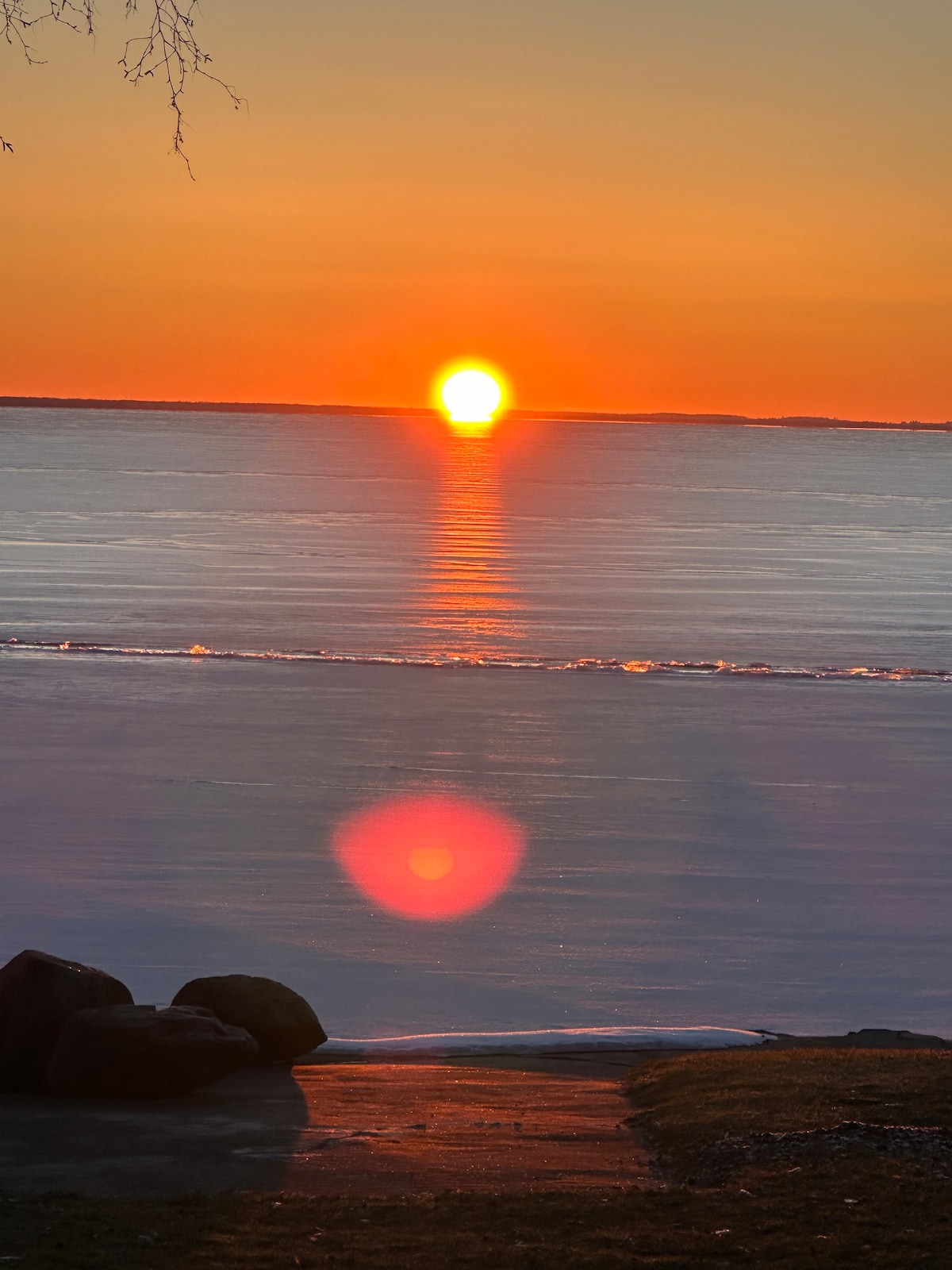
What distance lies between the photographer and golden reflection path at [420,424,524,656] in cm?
3150

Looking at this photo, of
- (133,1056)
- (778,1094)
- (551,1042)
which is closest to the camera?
(778,1094)

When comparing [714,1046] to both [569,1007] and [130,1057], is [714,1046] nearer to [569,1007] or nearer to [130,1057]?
[569,1007]

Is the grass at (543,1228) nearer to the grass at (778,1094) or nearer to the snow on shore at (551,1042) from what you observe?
the grass at (778,1094)

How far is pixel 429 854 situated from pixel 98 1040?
7.25m

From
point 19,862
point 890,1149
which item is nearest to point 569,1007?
point 890,1149

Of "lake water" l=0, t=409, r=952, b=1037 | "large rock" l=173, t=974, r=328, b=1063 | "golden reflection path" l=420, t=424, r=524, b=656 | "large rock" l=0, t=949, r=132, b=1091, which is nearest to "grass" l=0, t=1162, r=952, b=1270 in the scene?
"large rock" l=0, t=949, r=132, b=1091

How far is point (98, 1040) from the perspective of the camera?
24.6 ft

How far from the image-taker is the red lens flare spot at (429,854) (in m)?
13.3

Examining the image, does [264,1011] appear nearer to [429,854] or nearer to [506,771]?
[429,854]

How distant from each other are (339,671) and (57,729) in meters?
6.30

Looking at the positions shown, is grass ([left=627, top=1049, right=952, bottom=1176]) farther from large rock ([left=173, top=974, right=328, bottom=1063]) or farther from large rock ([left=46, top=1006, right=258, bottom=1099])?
large rock ([left=46, top=1006, right=258, bottom=1099])

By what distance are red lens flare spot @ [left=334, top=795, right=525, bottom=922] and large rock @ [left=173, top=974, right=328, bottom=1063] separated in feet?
13.5

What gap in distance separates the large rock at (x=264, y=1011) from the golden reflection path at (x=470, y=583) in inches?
806

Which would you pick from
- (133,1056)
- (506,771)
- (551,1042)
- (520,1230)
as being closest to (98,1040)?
(133,1056)
